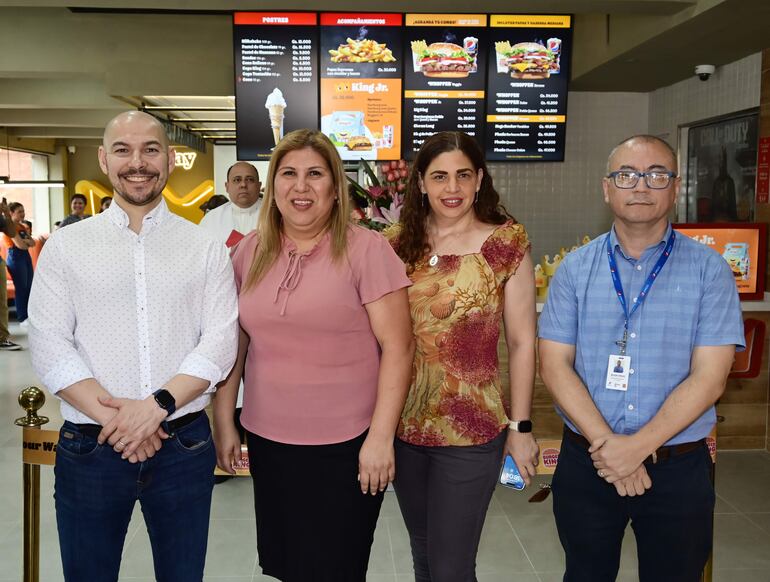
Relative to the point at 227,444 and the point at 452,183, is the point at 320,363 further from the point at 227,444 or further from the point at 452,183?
the point at 452,183

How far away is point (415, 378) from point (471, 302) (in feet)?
0.82

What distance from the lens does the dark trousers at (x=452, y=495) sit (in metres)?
1.82

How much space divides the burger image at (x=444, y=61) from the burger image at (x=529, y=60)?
321mm

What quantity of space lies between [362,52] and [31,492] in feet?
13.2

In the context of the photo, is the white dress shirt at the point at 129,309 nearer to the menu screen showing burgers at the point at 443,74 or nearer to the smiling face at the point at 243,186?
the smiling face at the point at 243,186

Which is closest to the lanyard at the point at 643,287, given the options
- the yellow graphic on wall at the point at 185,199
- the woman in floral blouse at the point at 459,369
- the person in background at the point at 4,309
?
the woman in floral blouse at the point at 459,369

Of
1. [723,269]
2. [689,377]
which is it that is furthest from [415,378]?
[723,269]

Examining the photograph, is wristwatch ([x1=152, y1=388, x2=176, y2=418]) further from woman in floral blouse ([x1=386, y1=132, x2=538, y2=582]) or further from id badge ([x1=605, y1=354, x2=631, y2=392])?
id badge ([x1=605, y1=354, x2=631, y2=392])

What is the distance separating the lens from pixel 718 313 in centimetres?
172

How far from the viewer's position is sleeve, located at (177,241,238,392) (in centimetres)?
170

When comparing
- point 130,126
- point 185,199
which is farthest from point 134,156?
point 185,199

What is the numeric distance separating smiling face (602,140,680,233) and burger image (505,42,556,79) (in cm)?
400

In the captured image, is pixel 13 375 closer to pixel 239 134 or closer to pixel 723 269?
pixel 239 134

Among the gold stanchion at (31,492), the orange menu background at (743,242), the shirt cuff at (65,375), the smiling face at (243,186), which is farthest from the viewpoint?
the orange menu background at (743,242)
